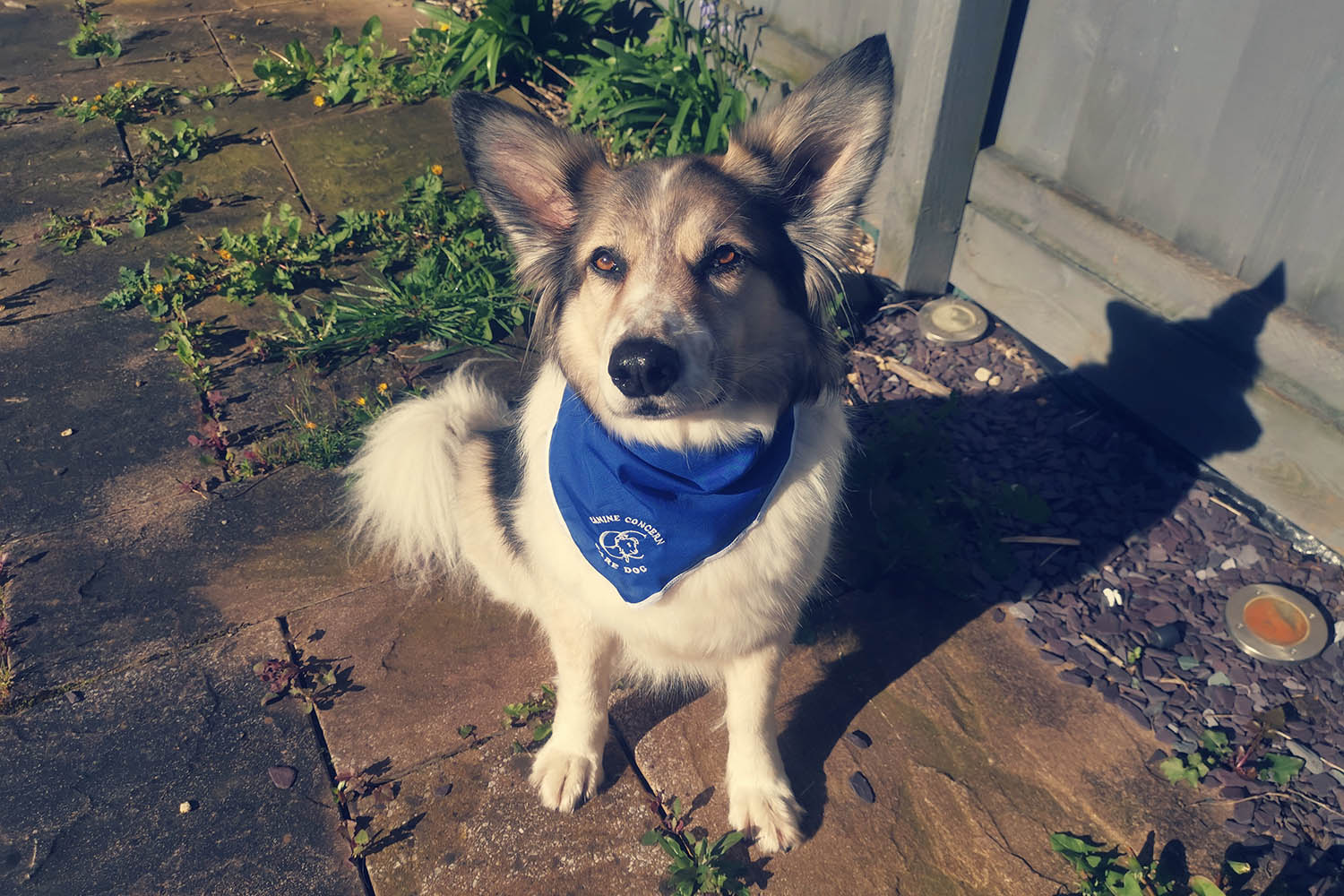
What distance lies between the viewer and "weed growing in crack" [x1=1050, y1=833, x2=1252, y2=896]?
2.31 metres

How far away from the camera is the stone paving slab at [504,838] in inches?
94.9

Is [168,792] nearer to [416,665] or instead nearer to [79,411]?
[416,665]

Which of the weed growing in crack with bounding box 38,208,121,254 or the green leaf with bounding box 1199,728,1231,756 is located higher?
the weed growing in crack with bounding box 38,208,121,254

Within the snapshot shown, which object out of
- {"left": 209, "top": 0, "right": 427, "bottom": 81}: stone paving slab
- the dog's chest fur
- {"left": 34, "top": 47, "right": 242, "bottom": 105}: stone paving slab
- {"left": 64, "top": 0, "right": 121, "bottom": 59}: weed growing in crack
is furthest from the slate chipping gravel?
{"left": 64, "top": 0, "right": 121, "bottom": 59}: weed growing in crack

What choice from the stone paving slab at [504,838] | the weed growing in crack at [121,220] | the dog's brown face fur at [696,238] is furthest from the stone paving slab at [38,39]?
the stone paving slab at [504,838]

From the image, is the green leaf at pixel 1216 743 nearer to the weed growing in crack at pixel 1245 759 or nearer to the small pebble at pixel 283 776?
the weed growing in crack at pixel 1245 759

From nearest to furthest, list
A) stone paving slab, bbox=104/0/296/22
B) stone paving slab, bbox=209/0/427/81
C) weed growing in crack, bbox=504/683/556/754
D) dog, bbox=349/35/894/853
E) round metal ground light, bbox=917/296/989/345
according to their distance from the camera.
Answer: dog, bbox=349/35/894/853
weed growing in crack, bbox=504/683/556/754
round metal ground light, bbox=917/296/989/345
stone paving slab, bbox=209/0/427/81
stone paving slab, bbox=104/0/296/22

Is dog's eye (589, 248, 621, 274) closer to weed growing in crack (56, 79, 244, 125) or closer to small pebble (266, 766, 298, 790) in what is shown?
small pebble (266, 766, 298, 790)

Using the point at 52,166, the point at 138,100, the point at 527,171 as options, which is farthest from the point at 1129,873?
the point at 138,100

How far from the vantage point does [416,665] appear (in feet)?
9.72

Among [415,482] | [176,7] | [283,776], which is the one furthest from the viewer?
[176,7]

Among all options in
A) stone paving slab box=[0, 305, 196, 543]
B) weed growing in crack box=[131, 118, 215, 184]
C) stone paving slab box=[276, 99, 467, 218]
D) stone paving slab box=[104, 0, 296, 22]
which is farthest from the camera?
stone paving slab box=[104, 0, 296, 22]

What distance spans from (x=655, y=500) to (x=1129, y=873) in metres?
1.62

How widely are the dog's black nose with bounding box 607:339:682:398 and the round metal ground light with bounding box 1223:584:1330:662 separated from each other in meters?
2.29
